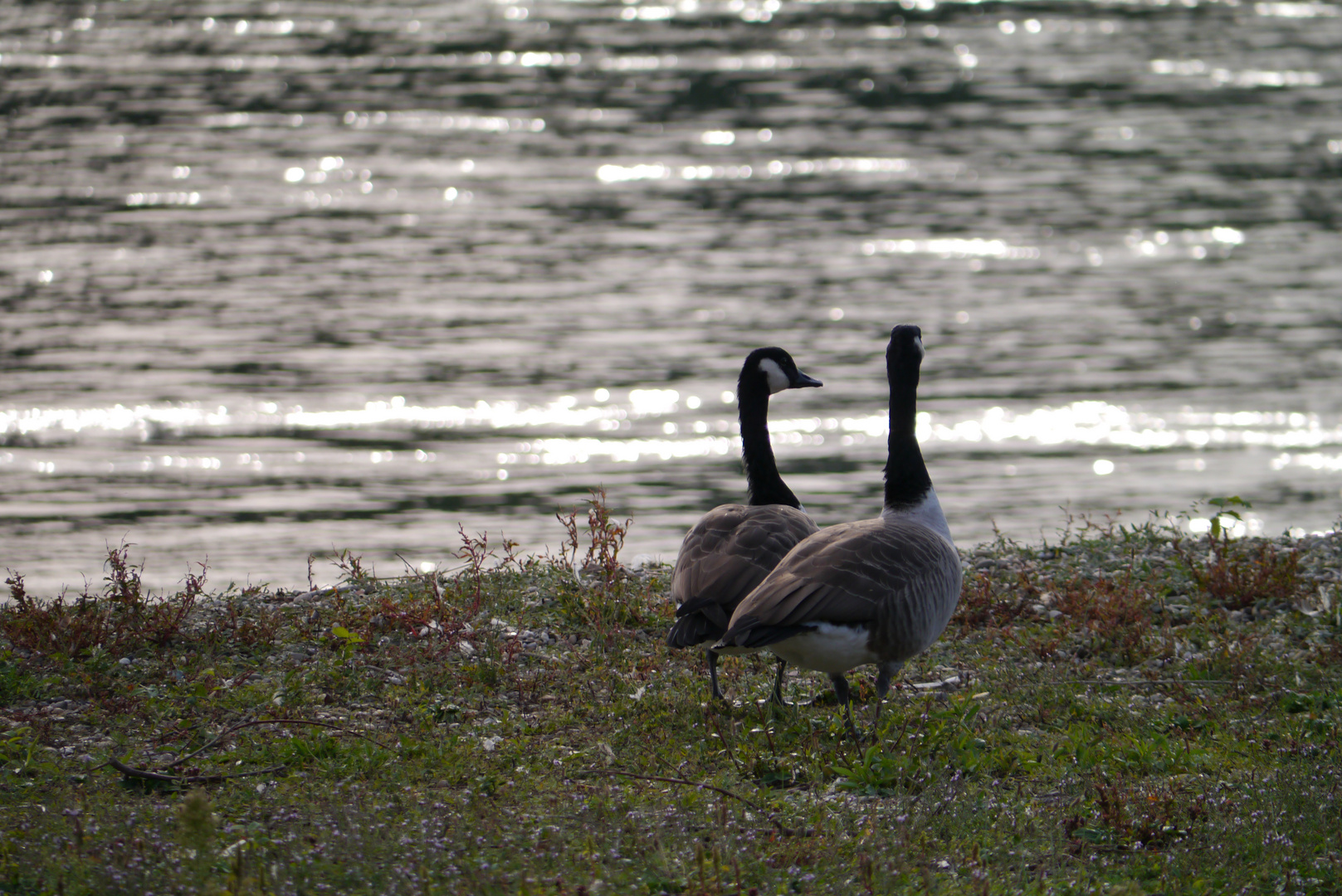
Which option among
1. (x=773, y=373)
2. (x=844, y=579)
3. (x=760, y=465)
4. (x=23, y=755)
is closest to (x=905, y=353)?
(x=760, y=465)

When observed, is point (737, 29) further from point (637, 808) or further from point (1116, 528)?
point (637, 808)

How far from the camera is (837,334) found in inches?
1046

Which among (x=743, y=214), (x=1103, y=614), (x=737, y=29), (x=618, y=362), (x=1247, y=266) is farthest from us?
(x=737, y=29)

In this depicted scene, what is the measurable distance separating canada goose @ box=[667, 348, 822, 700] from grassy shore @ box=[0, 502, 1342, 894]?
69cm

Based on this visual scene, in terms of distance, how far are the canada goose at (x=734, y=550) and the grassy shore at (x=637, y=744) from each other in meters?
0.69

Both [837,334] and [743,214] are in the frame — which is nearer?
[837,334]

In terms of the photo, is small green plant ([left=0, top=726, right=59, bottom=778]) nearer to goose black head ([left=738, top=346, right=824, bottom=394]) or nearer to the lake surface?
goose black head ([left=738, top=346, right=824, bottom=394])

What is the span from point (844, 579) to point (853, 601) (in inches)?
6.6

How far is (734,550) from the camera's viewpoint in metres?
9.09

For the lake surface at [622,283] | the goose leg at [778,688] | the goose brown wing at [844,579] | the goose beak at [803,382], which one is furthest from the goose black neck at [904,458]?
the lake surface at [622,283]

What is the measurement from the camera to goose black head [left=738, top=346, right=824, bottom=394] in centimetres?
1164

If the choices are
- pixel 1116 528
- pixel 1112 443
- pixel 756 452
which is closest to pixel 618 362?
pixel 1112 443

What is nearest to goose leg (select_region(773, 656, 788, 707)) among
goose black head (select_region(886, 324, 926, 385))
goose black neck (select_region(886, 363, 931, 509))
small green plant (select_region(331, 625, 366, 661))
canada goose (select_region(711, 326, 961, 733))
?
canada goose (select_region(711, 326, 961, 733))

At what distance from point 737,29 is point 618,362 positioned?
4079 centimetres
